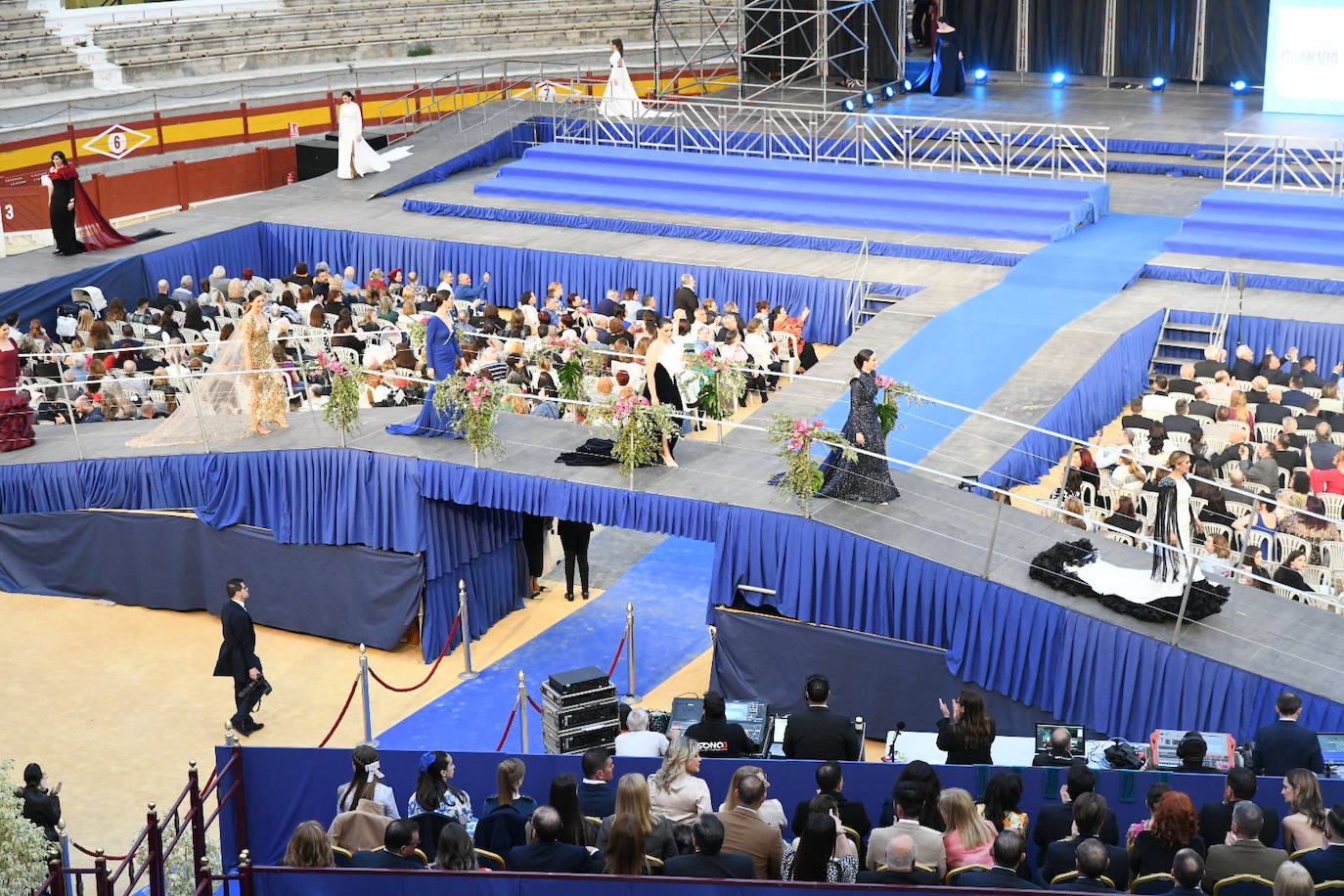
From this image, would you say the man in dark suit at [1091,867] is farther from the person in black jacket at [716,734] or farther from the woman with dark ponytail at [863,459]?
the woman with dark ponytail at [863,459]

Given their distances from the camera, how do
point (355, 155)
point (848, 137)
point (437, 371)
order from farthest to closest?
point (355, 155) < point (848, 137) < point (437, 371)

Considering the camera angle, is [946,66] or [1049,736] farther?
[946,66]

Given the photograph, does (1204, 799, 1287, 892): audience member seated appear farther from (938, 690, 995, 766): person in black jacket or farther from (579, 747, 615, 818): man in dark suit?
(579, 747, 615, 818): man in dark suit

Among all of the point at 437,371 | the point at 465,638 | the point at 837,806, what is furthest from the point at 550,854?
the point at 437,371

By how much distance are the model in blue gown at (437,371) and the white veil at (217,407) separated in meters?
1.25

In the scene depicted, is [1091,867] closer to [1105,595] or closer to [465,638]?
[1105,595]

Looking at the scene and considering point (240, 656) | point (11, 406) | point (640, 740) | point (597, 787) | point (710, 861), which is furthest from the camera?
point (11, 406)

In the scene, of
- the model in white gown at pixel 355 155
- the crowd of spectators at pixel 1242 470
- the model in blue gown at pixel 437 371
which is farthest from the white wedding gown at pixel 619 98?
the model in blue gown at pixel 437 371

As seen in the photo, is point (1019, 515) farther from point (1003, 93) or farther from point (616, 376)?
point (1003, 93)

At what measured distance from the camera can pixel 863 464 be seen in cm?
1162

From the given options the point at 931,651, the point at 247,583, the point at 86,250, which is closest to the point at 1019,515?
the point at 931,651

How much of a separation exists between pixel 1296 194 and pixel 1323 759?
12.2 metres

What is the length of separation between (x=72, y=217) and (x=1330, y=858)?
17.1m

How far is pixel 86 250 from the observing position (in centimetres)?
2044
